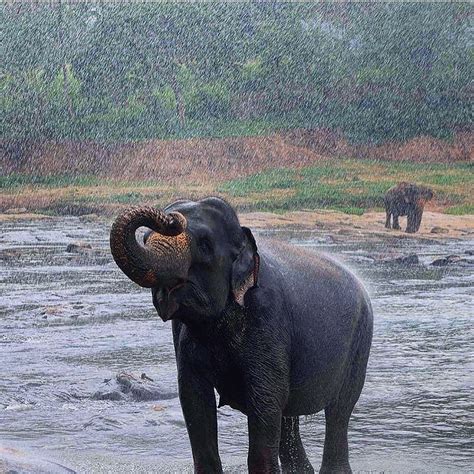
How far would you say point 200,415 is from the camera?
4.53 m

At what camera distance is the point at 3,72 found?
1099 inches

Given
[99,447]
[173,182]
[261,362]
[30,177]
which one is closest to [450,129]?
[173,182]

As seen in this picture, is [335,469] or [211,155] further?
[211,155]

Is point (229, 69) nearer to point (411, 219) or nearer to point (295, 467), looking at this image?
point (411, 219)

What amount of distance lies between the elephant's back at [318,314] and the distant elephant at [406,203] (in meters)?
15.3

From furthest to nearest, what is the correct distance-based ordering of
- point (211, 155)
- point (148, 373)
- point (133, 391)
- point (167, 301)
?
1. point (211, 155)
2. point (148, 373)
3. point (133, 391)
4. point (167, 301)

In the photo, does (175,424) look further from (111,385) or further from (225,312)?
(225,312)

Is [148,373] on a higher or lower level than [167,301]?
lower

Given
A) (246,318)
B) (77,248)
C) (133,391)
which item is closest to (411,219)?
(77,248)

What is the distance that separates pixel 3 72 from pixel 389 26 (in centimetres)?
873

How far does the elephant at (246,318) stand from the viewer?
401 centimetres

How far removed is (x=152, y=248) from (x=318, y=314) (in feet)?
3.27

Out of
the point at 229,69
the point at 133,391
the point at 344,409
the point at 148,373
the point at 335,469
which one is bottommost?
the point at 148,373

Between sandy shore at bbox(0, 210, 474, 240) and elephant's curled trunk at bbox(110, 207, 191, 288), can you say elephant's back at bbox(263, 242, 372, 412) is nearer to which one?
elephant's curled trunk at bbox(110, 207, 191, 288)
